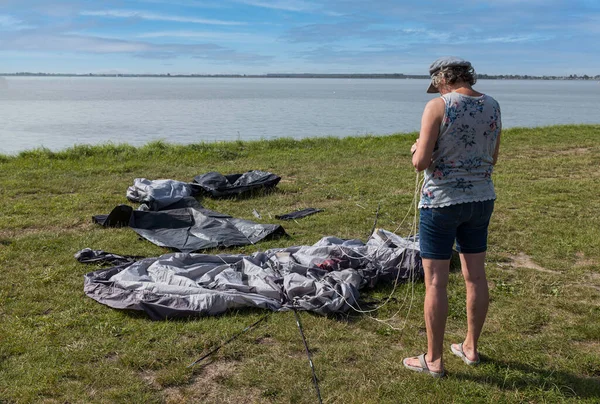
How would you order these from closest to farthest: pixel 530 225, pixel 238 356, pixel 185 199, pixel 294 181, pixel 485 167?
pixel 485 167
pixel 238 356
pixel 530 225
pixel 185 199
pixel 294 181

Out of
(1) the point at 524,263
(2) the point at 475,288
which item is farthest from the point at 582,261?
(2) the point at 475,288

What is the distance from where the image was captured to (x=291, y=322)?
14.5ft

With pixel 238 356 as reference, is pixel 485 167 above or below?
above

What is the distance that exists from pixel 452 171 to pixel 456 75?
1.90ft

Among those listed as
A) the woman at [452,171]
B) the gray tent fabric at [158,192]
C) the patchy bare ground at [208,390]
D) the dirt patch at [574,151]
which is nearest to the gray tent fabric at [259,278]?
the patchy bare ground at [208,390]

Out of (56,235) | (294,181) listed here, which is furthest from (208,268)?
(294,181)

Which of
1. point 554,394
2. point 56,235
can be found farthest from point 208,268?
point 554,394

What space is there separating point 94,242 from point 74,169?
5498 millimetres

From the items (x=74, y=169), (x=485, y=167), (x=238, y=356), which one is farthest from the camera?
(x=74, y=169)

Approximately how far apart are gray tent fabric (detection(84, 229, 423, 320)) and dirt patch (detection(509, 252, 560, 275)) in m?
1.24

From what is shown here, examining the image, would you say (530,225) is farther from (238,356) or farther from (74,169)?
(74,169)

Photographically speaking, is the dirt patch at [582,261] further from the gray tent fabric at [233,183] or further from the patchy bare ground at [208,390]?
the gray tent fabric at [233,183]

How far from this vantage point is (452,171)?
3.34m

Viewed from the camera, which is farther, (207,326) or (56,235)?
(56,235)
